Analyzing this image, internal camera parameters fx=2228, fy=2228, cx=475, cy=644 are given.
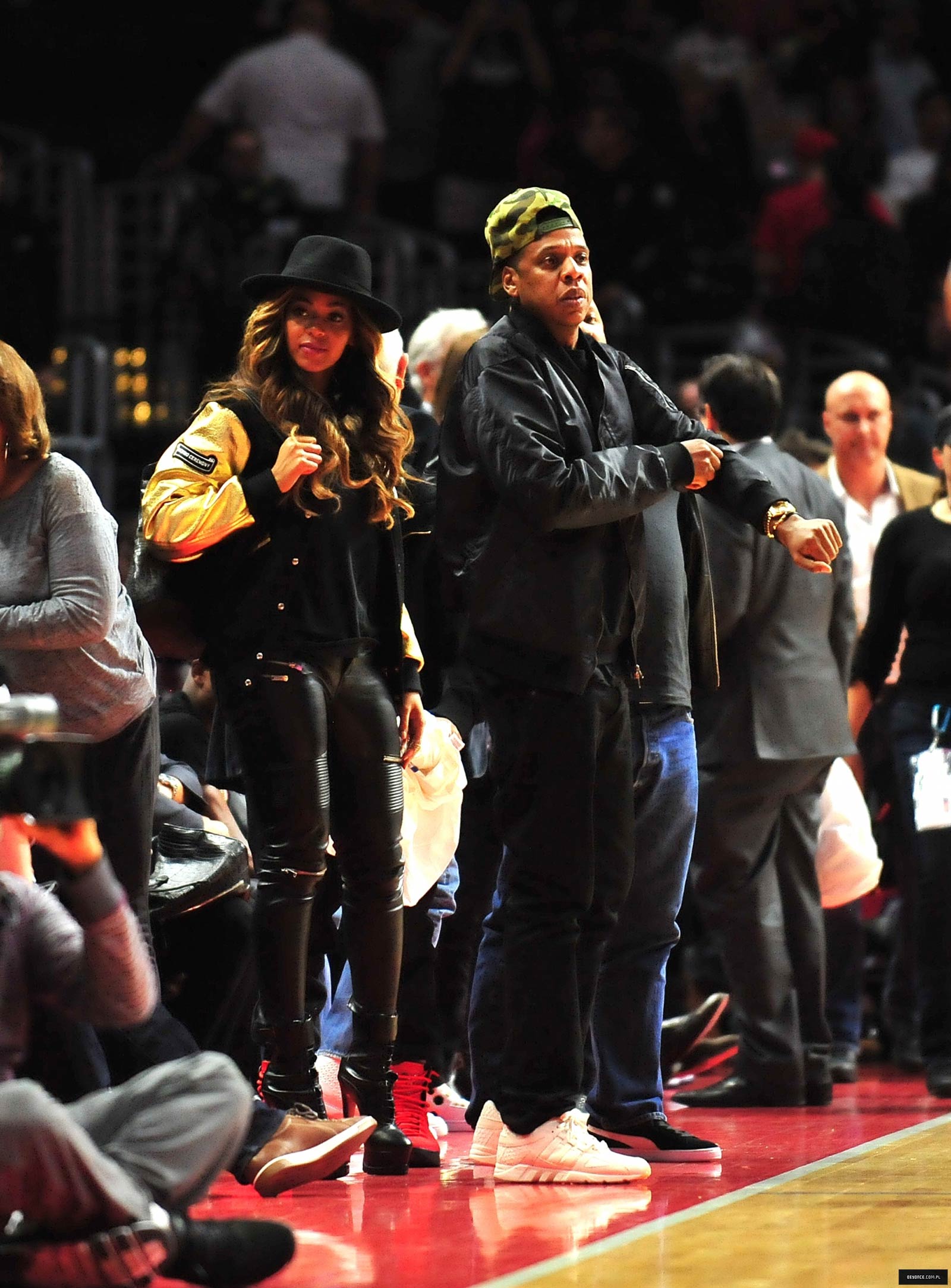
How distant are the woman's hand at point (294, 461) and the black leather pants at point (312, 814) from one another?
14.1 inches

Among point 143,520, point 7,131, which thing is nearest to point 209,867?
point 143,520

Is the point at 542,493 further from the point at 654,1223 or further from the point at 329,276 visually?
the point at 654,1223

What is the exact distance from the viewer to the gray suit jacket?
591 cm

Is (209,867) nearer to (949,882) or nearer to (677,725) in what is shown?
(677,725)

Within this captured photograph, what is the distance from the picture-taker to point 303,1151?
162 inches

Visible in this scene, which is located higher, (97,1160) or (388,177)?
(388,177)

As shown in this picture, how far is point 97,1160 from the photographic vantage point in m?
3.12

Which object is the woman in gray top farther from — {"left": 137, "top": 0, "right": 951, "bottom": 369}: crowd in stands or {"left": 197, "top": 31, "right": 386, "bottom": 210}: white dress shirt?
{"left": 197, "top": 31, "right": 386, "bottom": 210}: white dress shirt

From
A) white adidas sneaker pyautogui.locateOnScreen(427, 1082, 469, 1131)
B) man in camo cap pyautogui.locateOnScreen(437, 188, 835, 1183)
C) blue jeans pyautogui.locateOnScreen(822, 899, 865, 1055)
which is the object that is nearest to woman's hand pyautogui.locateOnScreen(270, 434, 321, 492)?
man in camo cap pyautogui.locateOnScreen(437, 188, 835, 1183)

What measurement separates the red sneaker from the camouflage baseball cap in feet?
5.81

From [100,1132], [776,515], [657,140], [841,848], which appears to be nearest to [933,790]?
[841,848]

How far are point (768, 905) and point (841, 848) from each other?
0.41 meters

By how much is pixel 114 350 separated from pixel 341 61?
196cm

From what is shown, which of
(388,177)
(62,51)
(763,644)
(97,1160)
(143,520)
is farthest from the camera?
(62,51)
